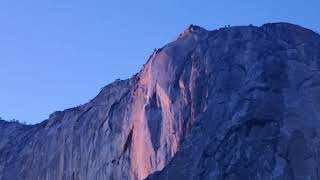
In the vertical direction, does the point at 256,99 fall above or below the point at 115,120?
below

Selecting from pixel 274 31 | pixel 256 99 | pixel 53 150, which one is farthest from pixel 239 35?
pixel 53 150

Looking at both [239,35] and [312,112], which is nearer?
[312,112]

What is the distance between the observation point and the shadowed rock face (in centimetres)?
3606

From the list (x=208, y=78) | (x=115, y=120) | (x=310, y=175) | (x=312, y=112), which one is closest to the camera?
(x=310, y=175)

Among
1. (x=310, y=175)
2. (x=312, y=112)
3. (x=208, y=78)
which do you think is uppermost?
(x=208, y=78)

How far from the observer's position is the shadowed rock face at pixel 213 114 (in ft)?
118

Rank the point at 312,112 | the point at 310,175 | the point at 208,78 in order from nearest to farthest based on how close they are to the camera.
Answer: the point at 310,175
the point at 312,112
the point at 208,78

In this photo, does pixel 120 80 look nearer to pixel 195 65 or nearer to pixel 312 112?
pixel 195 65

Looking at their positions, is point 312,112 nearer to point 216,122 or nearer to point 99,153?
point 216,122

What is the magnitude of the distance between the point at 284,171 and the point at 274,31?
982 cm

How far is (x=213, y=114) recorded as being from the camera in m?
38.3

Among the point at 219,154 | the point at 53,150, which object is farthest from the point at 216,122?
the point at 53,150

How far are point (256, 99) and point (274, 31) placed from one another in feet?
19.5

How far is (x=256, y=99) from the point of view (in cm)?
3800
